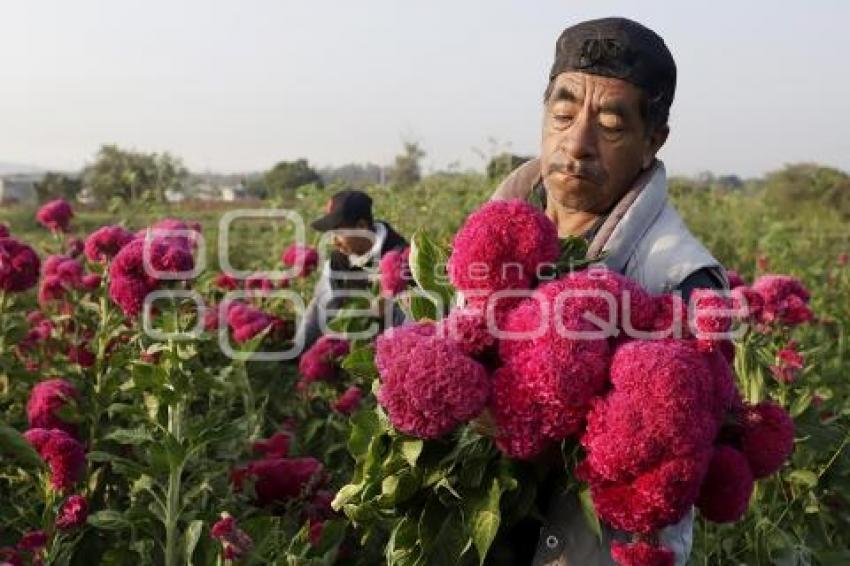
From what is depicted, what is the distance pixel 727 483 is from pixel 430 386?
0.44 meters

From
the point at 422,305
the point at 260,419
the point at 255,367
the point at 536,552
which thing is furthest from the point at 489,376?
the point at 255,367

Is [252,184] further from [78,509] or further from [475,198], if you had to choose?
[78,509]

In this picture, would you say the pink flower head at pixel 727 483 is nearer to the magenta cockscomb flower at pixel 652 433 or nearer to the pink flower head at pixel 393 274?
the magenta cockscomb flower at pixel 652 433

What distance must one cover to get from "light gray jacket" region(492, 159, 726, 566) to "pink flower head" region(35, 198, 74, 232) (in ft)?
12.2

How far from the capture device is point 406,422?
1.23 metres

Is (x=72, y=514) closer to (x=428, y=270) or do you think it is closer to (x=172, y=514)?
(x=172, y=514)

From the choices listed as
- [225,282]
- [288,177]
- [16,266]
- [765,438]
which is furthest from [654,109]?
[288,177]

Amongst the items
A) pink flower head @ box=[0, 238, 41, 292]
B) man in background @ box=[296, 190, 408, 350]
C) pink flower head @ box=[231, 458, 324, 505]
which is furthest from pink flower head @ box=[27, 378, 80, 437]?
man in background @ box=[296, 190, 408, 350]

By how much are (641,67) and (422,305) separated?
1.86ft

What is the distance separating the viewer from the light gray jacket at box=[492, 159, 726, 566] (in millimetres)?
1433

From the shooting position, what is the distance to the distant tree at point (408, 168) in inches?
576

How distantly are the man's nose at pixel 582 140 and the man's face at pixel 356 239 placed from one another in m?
3.48

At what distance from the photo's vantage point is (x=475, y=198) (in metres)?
11.4

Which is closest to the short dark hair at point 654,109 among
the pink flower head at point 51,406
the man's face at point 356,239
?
the pink flower head at point 51,406
